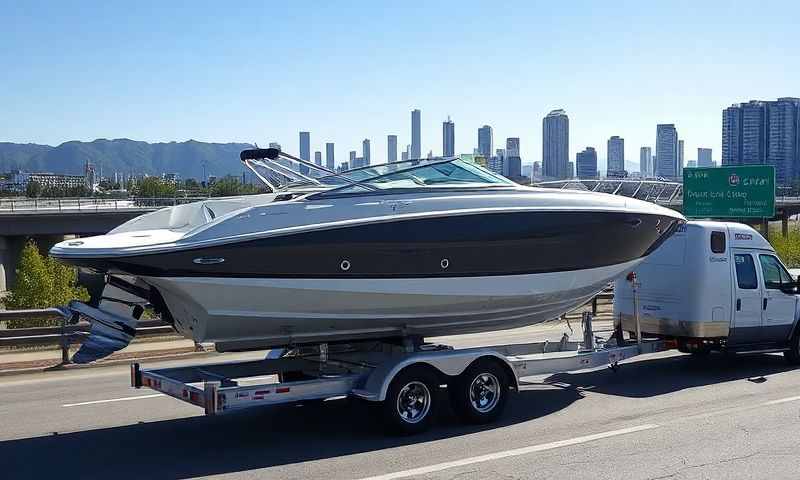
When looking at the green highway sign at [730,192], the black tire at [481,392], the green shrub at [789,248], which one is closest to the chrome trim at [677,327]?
the black tire at [481,392]

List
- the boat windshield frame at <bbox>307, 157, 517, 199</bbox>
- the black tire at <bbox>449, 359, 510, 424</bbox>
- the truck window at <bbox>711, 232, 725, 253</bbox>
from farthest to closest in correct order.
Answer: the truck window at <bbox>711, 232, 725, 253</bbox>
the boat windshield frame at <bbox>307, 157, 517, 199</bbox>
the black tire at <bbox>449, 359, 510, 424</bbox>

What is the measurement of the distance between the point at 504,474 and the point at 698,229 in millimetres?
6619

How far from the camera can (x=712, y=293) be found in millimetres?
13172

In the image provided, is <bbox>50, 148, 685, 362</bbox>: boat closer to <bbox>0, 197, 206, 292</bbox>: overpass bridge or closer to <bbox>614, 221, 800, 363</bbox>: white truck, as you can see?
<bbox>614, 221, 800, 363</bbox>: white truck

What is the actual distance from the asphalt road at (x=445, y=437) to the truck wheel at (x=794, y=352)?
1119 mm

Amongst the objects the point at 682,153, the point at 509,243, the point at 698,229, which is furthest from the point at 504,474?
the point at 682,153

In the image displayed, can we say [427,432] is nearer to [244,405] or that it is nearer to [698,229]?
[244,405]

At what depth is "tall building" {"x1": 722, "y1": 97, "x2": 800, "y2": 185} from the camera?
131500 mm

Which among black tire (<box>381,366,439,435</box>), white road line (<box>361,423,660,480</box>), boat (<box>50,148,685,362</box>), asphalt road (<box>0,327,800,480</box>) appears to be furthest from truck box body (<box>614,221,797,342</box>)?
A: black tire (<box>381,366,439,435</box>)

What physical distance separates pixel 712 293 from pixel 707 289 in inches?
4.3

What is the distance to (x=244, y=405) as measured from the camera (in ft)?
29.7

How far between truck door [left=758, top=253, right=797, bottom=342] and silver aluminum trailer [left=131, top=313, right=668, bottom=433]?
11.5ft

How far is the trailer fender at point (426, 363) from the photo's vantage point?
9500 mm

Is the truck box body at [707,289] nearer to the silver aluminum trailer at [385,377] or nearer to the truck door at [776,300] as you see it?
the truck door at [776,300]
